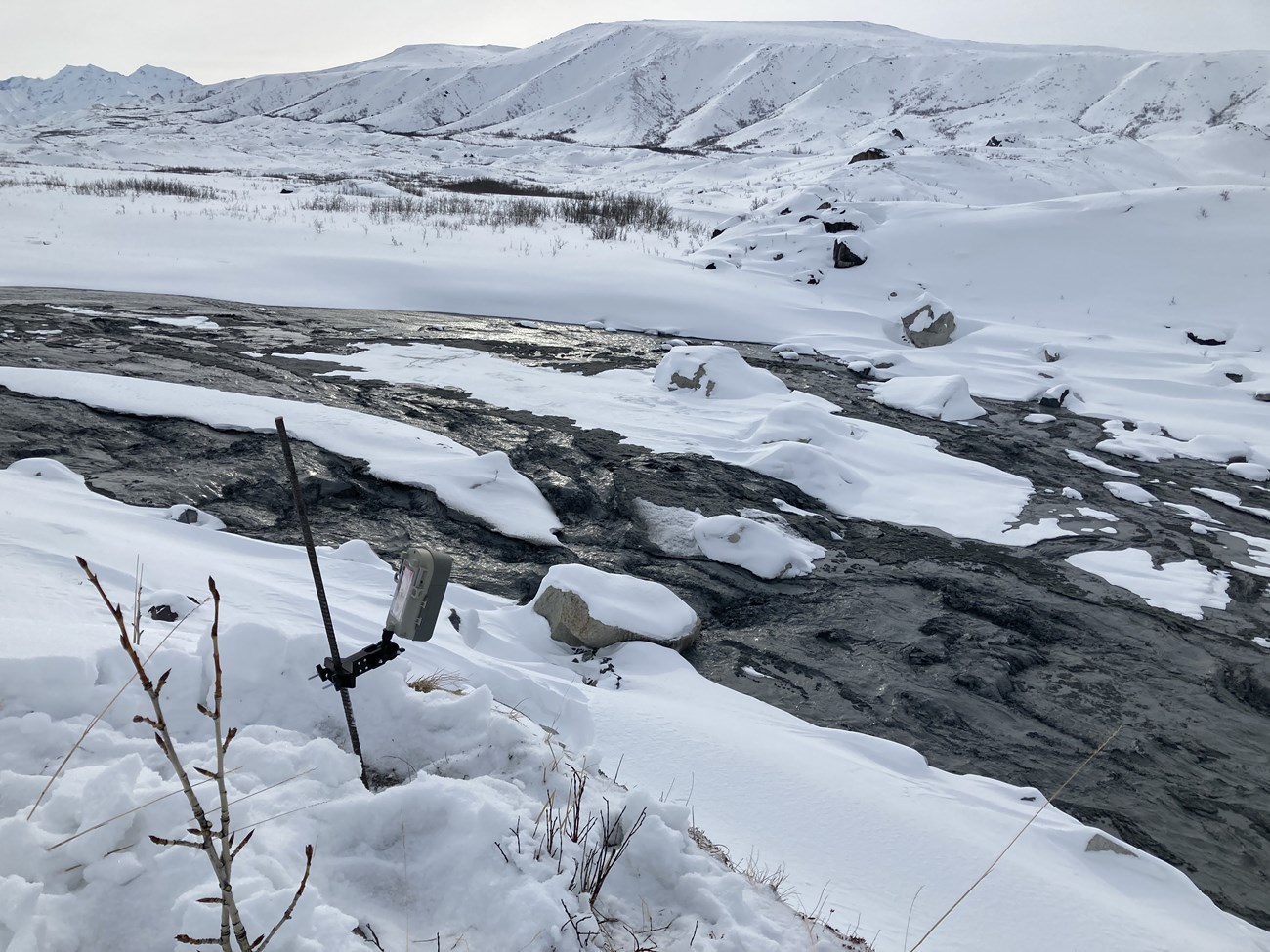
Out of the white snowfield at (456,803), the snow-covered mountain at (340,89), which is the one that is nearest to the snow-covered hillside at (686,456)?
the white snowfield at (456,803)

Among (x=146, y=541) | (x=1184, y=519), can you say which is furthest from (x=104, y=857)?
(x=1184, y=519)

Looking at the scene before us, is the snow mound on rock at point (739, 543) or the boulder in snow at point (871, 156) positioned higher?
the boulder in snow at point (871, 156)

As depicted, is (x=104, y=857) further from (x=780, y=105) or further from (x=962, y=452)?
(x=780, y=105)

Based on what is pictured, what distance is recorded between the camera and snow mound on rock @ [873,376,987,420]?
905 centimetres

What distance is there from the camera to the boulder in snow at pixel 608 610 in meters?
4.19

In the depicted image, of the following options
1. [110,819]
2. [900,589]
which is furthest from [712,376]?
[110,819]

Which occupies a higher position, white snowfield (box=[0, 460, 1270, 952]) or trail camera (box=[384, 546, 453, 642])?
trail camera (box=[384, 546, 453, 642])

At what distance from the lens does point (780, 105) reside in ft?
251

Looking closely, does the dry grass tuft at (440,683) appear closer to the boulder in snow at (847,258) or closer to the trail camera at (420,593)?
the trail camera at (420,593)

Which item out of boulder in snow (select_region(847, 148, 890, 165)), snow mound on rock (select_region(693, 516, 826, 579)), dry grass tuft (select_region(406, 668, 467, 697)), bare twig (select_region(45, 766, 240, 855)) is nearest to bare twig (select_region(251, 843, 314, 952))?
bare twig (select_region(45, 766, 240, 855))

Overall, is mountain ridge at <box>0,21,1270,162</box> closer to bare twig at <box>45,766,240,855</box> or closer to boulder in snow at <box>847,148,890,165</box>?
boulder in snow at <box>847,148,890,165</box>

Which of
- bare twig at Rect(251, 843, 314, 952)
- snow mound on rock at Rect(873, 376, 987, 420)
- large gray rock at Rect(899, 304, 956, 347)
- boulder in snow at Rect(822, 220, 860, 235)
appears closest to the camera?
bare twig at Rect(251, 843, 314, 952)

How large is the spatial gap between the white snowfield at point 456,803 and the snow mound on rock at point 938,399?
613 centimetres

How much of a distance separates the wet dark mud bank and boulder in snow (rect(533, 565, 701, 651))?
261mm
